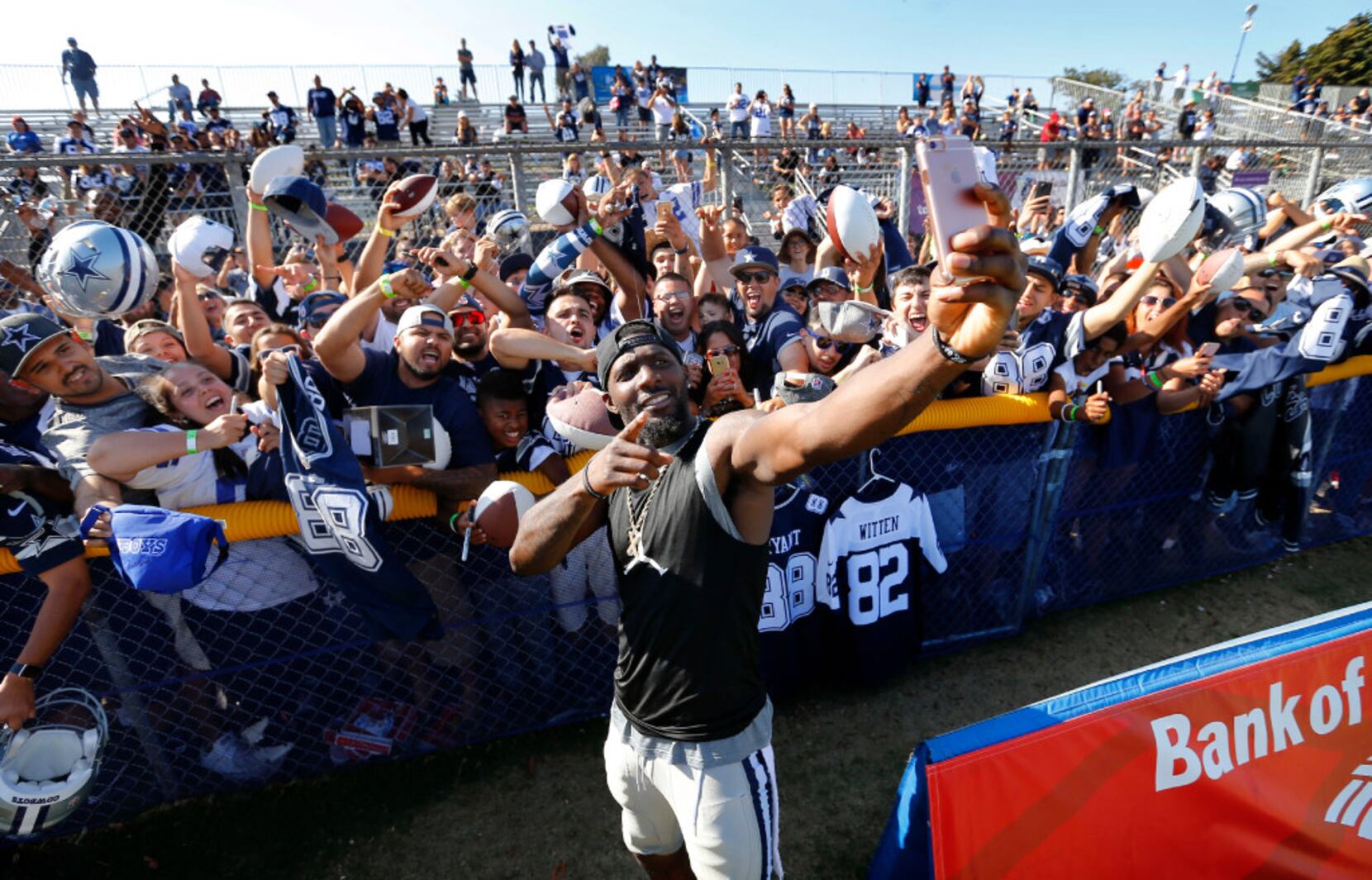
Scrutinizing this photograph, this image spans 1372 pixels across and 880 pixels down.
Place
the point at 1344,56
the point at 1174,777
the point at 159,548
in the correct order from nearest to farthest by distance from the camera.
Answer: the point at 1174,777 < the point at 159,548 < the point at 1344,56

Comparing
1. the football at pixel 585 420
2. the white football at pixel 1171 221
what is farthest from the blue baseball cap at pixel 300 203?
the white football at pixel 1171 221

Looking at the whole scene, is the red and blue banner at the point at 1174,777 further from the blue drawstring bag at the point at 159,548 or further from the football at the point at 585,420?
the blue drawstring bag at the point at 159,548

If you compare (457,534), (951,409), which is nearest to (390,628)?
(457,534)

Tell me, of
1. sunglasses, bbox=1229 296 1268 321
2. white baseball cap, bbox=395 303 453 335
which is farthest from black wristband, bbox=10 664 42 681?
sunglasses, bbox=1229 296 1268 321

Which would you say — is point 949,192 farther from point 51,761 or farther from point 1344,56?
point 1344,56

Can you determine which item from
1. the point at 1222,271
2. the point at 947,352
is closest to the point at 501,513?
the point at 947,352

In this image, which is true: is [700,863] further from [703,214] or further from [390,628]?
[703,214]

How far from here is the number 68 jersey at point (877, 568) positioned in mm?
3656

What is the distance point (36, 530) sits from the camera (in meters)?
2.62

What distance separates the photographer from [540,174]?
40.2ft

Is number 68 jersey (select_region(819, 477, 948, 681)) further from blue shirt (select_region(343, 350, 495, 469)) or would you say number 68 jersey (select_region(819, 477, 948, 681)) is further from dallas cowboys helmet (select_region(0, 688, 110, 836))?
dallas cowboys helmet (select_region(0, 688, 110, 836))

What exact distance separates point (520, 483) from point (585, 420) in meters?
0.85

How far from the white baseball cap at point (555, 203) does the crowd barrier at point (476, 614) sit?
2.42 m

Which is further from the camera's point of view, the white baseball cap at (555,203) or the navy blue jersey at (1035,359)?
the white baseball cap at (555,203)
